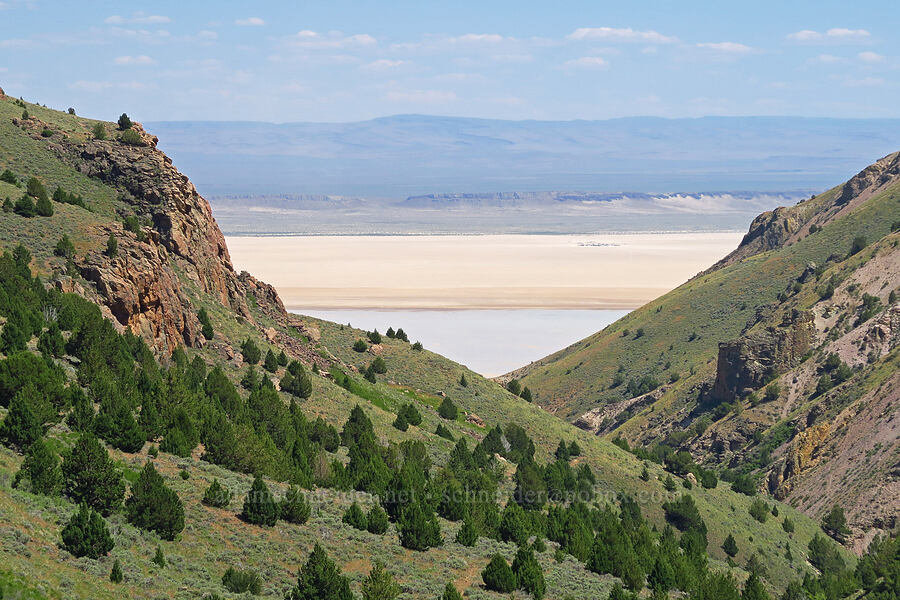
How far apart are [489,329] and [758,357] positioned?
2345 inches

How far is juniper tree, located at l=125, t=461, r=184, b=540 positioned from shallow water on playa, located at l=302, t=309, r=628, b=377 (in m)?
87.0

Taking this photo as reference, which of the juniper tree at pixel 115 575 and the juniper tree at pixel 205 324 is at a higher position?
the juniper tree at pixel 205 324

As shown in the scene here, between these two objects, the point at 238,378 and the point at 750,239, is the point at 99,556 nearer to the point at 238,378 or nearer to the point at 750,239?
the point at 238,378

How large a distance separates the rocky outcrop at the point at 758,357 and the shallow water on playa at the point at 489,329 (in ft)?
99.4

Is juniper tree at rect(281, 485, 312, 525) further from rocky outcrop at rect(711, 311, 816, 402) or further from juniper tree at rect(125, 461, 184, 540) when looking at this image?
rocky outcrop at rect(711, 311, 816, 402)

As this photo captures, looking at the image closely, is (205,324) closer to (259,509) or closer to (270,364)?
(270,364)

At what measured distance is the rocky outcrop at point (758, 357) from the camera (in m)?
95.8

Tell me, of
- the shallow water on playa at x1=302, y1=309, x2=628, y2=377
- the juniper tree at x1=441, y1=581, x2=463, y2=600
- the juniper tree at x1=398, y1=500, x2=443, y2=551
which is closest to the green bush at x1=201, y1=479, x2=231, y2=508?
the juniper tree at x1=398, y1=500, x2=443, y2=551

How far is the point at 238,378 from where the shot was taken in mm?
59031

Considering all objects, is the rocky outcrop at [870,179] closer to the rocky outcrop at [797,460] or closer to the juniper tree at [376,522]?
the rocky outcrop at [797,460]

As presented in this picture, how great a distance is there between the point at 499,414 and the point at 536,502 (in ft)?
61.1

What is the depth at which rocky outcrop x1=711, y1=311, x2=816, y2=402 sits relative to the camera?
95.8 m

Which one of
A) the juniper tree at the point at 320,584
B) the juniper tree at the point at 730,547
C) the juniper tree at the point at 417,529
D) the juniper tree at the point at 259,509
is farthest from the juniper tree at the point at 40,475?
the juniper tree at the point at 730,547

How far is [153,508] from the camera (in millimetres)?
33406
